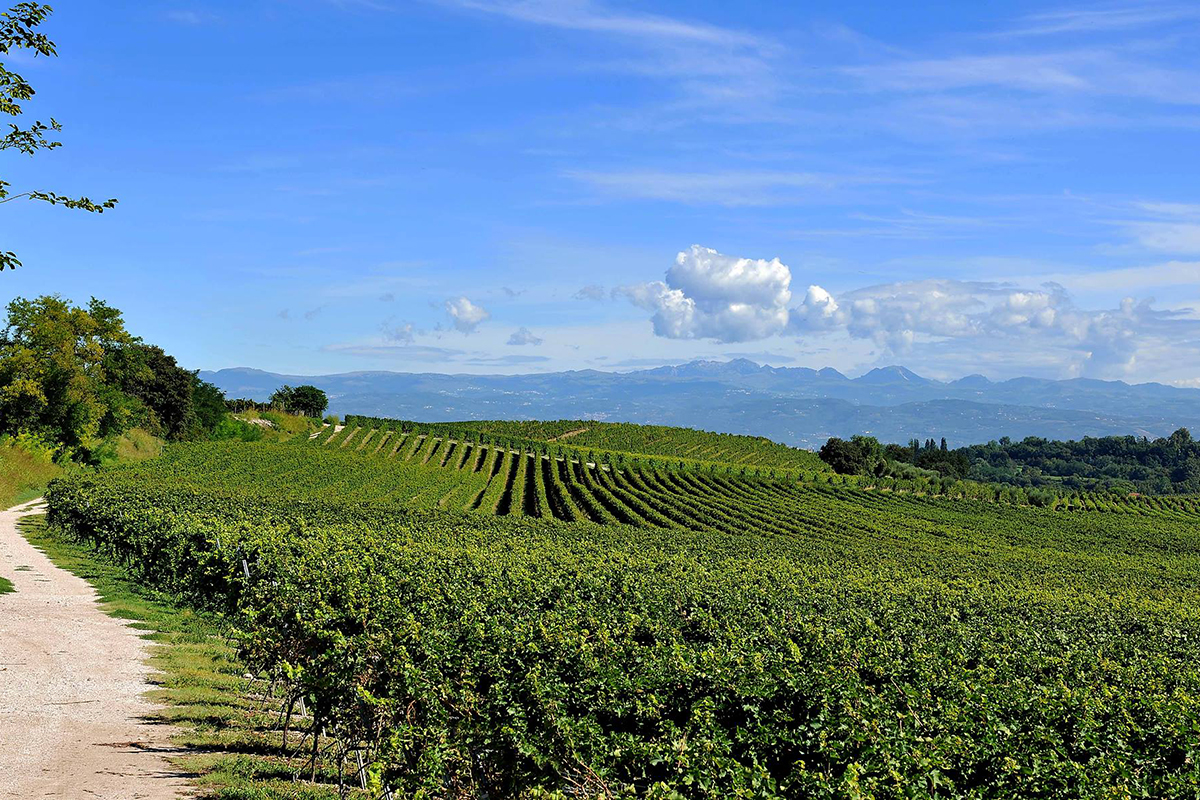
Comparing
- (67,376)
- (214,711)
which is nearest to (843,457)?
(67,376)

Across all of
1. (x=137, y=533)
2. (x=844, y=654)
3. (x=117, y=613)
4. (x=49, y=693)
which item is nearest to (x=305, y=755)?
(x=49, y=693)

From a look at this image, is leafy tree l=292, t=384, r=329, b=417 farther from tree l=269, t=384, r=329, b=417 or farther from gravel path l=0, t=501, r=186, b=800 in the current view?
gravel path l=0, t=501, r=186, b=800

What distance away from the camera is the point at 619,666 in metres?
11.0

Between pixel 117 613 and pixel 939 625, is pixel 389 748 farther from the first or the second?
pixel 117 613

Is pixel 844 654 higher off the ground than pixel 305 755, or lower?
higher

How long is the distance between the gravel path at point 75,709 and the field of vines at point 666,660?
2.17 metres

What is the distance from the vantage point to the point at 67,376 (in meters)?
69.2

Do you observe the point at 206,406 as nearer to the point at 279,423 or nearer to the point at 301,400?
the point at 279,423

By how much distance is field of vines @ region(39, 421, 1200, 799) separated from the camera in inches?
348

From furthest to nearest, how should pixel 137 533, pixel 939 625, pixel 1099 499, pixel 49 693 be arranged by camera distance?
pixel 1099 499, pixel 137 533, pixel 939 625, pixel 49 693

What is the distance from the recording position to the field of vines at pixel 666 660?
8.84 m

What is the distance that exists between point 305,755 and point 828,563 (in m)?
28.5

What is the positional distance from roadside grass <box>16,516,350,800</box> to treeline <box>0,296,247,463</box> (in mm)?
49669

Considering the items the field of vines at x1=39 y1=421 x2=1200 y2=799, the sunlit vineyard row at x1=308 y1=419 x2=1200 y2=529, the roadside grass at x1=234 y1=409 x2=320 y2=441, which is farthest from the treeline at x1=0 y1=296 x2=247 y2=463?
the field of vines at x1=39 y1=421 x2=1200 y2=799
